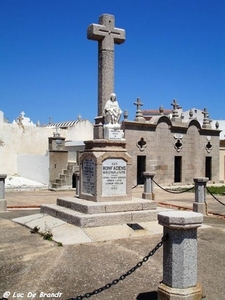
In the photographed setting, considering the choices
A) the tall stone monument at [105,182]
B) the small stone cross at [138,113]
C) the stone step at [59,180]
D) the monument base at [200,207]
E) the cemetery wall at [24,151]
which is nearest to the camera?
the tall stone monument at [105,182]

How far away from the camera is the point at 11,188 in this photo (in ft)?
59.3

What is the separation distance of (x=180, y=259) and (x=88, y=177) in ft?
17.1

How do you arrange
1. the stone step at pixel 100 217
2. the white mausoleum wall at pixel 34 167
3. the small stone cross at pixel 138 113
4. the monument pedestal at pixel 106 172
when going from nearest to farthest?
the stone step at pixel 100 217
the monument pedestal at pixel 106 172
the white mausoleum wall at pixel 34 167
the small stone cross at pixel 138 113

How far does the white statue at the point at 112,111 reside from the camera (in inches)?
360

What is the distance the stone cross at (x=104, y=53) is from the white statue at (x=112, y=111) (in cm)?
69

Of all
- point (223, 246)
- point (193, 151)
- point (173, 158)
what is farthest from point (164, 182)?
point (223, 246)

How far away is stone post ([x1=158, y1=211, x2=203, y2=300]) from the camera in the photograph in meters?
3.80

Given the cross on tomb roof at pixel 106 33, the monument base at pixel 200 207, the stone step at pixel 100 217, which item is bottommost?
the monument base at pixel 200 207

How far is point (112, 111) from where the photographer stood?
9172 mm

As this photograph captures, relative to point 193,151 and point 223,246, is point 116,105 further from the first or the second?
point 193,151

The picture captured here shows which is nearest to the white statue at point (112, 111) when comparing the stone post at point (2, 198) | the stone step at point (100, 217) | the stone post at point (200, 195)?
the stone step at point (100, 217)

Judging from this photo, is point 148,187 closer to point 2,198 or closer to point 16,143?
point 2,198

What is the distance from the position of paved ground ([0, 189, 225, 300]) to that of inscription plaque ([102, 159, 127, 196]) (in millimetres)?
1692

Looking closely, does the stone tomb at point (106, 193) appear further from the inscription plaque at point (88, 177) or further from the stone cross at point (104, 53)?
the stone cross at point (104, 53)
